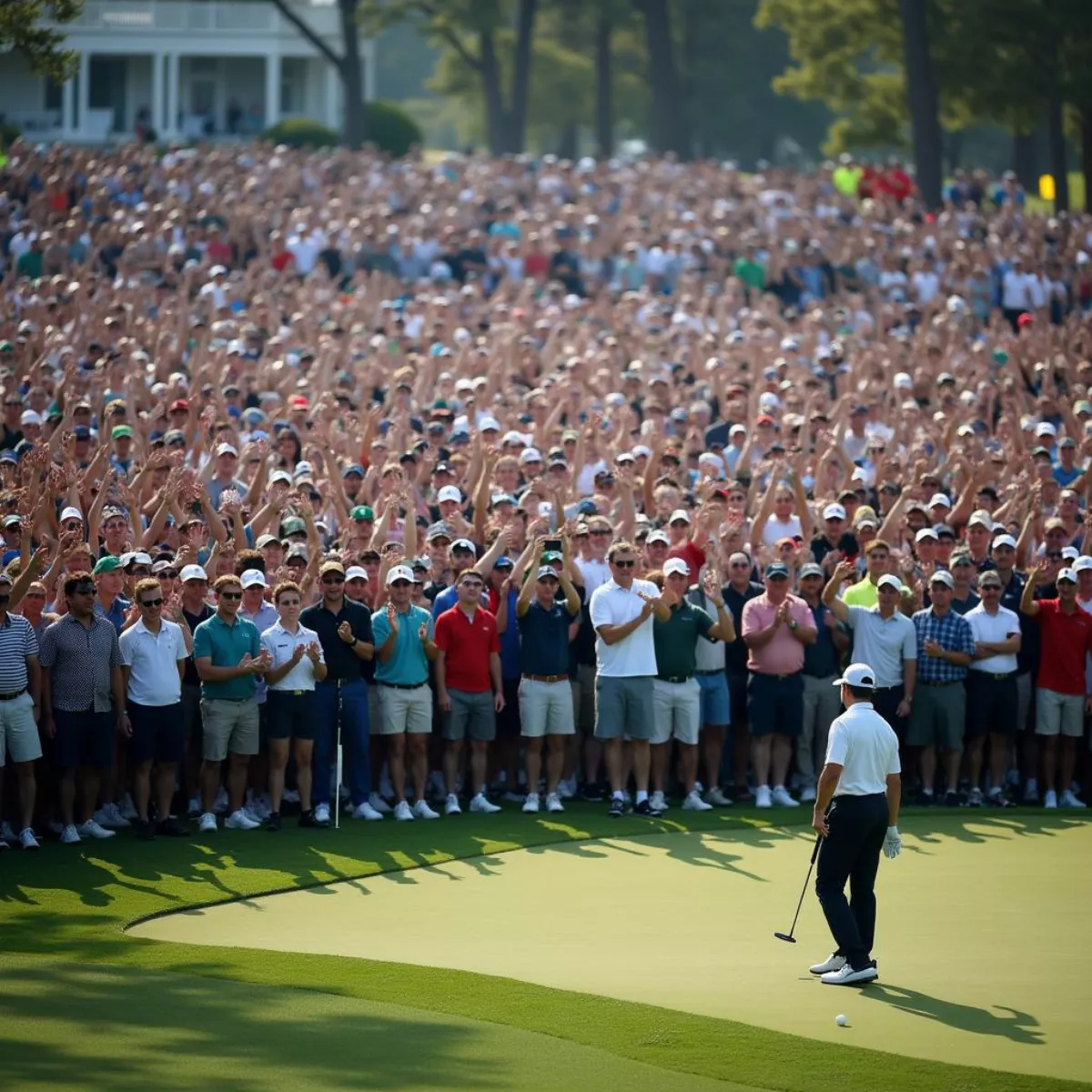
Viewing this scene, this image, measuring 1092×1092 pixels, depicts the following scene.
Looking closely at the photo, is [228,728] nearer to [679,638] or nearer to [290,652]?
[290,652]

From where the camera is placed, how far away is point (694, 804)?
17.1 metres

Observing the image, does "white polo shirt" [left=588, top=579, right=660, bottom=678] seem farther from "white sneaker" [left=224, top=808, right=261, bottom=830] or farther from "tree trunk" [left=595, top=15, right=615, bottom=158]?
"tree trunk" [left=595, top=15, right=615, bottom=158]

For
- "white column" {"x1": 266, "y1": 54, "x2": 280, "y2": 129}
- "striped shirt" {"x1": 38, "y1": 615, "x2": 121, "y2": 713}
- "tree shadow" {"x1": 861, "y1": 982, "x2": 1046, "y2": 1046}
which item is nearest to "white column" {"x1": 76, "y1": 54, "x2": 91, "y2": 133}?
"white column" {"x1": 266, "y1": 54, "x2": 280, "y2": 129}

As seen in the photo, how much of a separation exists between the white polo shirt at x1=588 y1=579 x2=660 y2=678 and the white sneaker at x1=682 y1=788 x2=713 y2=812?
113cm

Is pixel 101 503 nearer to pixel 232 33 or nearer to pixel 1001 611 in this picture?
pixel 1001 611

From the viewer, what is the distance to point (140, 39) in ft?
241

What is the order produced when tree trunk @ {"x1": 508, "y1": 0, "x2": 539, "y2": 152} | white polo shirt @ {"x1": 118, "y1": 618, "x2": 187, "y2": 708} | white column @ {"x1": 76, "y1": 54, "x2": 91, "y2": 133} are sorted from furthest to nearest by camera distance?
white column @ {"x1": 76, "y1": 54, "x2": 91, "y2": 133}
tree trunk @ {"x1": 508, "y1": 0, "x2": 539, "y2": 152}
white polo shirt @ {"x1": 118, "y1": 618, "x2": 187, "y2": 708}

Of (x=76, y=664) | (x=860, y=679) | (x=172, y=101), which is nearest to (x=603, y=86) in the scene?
(x=172, y=101)

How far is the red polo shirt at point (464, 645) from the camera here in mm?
16750

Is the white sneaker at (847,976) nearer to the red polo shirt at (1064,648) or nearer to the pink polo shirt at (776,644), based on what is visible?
the pink polo shirt at (776,644)

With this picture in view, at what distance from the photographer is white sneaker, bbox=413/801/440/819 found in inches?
649

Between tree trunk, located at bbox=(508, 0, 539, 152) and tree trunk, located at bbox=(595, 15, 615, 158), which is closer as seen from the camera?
tree trunk, located at bbox=(508, 0, 539, 152)

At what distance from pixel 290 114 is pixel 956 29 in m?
35.9

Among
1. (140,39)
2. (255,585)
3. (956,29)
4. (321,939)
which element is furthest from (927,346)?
(140,39)
